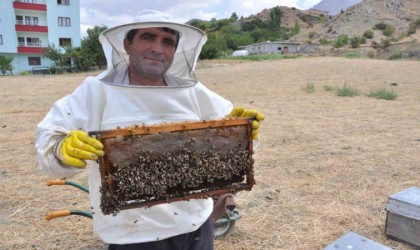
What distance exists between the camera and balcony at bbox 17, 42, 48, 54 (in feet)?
161

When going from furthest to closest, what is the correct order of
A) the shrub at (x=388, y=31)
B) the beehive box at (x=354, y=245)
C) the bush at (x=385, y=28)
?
1. the bush at (x=385, y=28)
2. the shrub at (x=388, y=31)
3. the beehive box at (x=354, y=245)

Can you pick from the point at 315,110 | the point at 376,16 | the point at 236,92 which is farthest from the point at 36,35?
the point at 376,16

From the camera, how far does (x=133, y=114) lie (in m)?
2.02

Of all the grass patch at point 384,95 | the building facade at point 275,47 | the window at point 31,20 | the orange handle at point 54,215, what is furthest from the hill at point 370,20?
the orange handle at point 54,215

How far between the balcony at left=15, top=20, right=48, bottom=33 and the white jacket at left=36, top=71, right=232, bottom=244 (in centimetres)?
5436

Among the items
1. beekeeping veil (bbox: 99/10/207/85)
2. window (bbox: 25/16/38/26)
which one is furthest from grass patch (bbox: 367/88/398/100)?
window (bbox: 25/16/38/26)

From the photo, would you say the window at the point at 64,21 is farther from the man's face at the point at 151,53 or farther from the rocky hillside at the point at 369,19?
the man's face at the point at 151,53

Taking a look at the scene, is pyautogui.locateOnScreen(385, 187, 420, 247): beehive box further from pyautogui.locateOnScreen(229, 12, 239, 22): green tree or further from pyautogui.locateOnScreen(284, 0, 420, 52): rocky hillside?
pyautogui.locateOnScreen(229, 12, 239, 22): green tree

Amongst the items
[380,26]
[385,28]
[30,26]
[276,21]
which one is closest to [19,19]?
[30,26]

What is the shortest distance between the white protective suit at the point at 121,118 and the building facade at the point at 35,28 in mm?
51567

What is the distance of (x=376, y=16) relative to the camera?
87688mm

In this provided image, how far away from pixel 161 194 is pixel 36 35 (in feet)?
183

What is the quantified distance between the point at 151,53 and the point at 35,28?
54.6 m

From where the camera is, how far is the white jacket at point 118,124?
186cm
